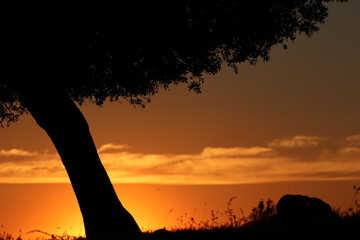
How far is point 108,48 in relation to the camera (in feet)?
54.7

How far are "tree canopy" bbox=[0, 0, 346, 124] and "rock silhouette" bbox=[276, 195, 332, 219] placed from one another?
16.6 feet

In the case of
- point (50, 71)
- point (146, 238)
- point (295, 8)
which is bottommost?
point (146, 238)

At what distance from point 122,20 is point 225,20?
3167 millimetres

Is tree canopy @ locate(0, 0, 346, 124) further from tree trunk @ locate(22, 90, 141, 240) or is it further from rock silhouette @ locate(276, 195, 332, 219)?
rock silhouette @ locate(276, 195, 332, 219)

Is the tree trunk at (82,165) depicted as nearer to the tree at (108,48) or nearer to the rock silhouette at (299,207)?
the tree at (108,48)

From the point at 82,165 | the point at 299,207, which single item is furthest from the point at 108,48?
the point at 299,207

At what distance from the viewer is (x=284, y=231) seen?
10.6 m

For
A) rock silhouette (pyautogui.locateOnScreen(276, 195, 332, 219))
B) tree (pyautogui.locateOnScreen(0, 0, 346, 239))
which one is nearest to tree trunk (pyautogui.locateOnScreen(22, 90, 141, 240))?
tree (pyautogui.locateOnScreen(0, 0, 346, 239))

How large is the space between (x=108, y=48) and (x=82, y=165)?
3.86 m

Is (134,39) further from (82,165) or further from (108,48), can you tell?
(82,165)

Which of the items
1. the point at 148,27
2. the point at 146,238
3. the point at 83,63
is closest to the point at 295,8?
the point at 148,27

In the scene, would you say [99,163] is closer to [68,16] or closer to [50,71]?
[50,71]

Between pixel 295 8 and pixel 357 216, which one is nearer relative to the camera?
pixel 357 216

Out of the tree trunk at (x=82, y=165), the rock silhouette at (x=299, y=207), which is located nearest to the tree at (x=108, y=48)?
the tree trunk at (x=82, y=165)
